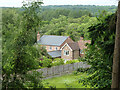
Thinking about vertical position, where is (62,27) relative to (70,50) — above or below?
above

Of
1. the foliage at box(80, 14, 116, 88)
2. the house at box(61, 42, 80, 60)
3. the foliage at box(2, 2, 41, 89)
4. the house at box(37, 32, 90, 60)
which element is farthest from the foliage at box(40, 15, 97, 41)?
the foliage at box(80, 14, 116, 88)

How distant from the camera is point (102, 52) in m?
1.82

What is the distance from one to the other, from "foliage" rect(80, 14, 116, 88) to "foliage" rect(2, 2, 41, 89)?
661 millimetres

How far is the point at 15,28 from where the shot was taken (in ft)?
6.93

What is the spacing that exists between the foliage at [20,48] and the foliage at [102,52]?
0.66m

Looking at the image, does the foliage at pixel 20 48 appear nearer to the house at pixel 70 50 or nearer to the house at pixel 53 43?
the house at pixel 53 43

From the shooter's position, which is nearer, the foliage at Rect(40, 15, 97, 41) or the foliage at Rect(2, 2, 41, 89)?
the foliage at Rect(2, 2, 41, 89)

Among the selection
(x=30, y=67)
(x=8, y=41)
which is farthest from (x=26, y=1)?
(x=30, y=67)

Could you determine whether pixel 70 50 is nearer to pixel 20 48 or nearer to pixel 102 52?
pixel 20 48

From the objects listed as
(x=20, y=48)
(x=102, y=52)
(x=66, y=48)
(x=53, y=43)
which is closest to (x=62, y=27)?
(x=66, y=48)

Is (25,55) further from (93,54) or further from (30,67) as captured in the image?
(93,54)

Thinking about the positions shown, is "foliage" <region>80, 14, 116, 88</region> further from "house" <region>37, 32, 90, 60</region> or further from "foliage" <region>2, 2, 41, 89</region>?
"house" <region>37, 32, 90, 60</region>

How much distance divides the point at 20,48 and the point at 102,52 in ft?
3.13

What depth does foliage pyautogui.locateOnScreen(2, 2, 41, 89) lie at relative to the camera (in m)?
2.01
